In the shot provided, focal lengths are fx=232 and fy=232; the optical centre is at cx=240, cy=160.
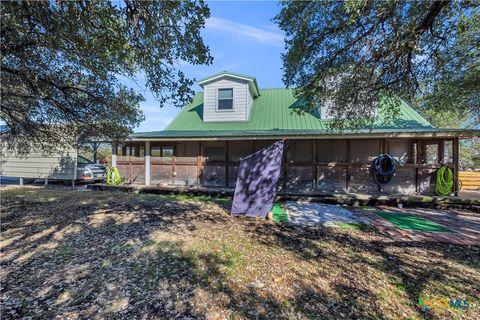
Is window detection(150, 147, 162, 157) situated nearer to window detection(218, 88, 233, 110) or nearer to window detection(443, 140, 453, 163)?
window detection(218, 88, 233, 110)

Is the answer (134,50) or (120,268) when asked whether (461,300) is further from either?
(134,50)

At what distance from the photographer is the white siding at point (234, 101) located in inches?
478

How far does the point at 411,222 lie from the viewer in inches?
235

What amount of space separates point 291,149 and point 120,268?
9040mm

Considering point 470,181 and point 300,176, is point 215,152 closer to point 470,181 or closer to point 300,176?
point 300,176

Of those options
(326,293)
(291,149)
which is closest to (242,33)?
(291,149)

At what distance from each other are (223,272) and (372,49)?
579 centimetres

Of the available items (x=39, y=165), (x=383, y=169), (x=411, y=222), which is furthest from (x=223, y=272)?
(x=39, y=165)

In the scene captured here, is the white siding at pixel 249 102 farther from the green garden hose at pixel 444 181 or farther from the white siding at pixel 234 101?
the green garden hose at pixel 444 181

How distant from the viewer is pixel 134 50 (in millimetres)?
4066

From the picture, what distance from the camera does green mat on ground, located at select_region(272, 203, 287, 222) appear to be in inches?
240

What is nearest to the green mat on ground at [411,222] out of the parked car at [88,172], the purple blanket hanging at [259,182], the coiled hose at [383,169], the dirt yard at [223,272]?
the dirt yard at [223,272]

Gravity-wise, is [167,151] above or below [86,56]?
below

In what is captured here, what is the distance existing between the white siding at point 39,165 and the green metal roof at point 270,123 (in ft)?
13.7
